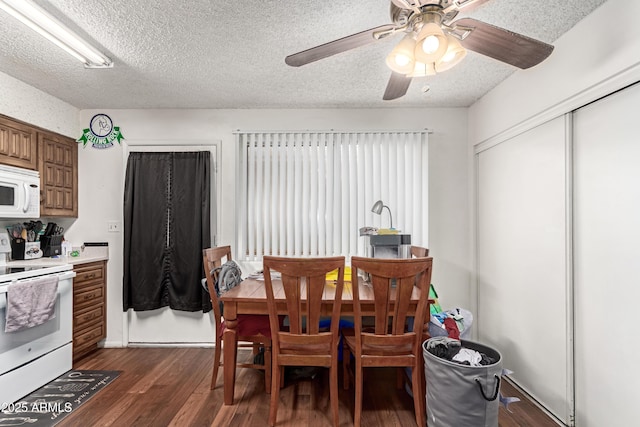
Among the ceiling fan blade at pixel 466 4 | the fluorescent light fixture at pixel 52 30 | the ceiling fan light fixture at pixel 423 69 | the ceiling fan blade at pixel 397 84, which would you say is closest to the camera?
the ceiling fan blade at pixel 466 4

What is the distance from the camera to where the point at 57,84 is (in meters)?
2.72

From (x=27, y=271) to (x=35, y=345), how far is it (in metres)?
0.57

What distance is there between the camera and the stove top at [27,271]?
2.12m

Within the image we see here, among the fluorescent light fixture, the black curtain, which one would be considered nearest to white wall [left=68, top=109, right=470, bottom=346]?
the black curtain

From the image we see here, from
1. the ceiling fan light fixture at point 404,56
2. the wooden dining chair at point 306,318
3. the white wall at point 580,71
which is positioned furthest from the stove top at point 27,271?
the white wall at point 580,71

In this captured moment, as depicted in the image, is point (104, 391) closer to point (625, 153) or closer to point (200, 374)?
point (200, 374)

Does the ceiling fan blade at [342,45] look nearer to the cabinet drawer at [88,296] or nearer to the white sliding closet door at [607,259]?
the white sliding closet door at [607,259]

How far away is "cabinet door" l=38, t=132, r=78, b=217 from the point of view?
2883mm

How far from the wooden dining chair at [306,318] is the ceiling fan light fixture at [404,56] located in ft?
3.50

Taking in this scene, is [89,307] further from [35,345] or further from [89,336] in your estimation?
[35,345]

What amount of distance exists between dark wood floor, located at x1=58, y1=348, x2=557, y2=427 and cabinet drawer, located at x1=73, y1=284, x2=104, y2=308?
1.84 feet

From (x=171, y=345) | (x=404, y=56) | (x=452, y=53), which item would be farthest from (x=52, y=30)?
(x=171, y=345)

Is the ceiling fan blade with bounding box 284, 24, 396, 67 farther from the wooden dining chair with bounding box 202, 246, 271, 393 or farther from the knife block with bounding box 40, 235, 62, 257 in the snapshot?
the knife block with bounding box 40, 235, 62, 257

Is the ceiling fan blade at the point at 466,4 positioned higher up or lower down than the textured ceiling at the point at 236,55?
lower down
